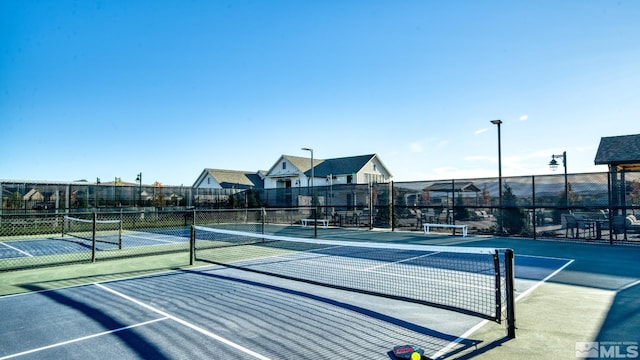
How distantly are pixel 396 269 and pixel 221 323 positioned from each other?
4801 mm

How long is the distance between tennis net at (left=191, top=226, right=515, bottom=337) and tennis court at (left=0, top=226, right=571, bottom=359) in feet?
0.88

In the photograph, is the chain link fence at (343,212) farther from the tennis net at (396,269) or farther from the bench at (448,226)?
the tennis net at (396,269)

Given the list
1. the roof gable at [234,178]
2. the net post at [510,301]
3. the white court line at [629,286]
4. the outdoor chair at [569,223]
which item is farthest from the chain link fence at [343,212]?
the roof gable at [234,178]

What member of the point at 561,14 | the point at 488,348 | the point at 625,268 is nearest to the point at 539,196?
the point at 625,268

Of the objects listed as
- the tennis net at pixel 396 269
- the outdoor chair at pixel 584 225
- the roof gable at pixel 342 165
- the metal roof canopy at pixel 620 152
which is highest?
the roof gable at pixel 342 165

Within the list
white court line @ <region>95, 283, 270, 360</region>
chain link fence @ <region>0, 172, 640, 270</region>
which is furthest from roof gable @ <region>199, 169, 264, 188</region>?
white court line @ <region>95, 283, 270, 360</region>

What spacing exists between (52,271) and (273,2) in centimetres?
1027

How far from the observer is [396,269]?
8375mm

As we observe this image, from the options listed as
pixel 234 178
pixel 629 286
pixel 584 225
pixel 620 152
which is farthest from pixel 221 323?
pixel 234 178

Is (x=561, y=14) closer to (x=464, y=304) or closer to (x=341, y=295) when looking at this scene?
(x=464, y=304)

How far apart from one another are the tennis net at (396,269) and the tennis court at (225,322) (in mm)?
268

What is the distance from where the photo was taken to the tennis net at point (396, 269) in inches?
199

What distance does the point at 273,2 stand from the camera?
1156 centimetres

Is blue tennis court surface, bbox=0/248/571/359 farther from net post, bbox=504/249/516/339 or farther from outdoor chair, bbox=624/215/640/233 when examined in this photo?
outdoor chair, bbox=624/215/640/233
